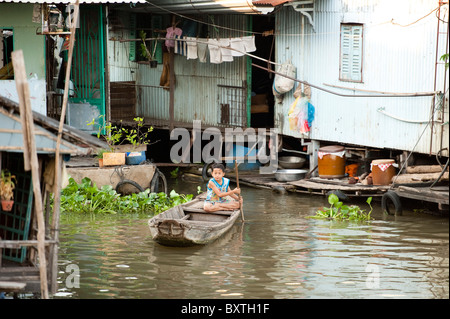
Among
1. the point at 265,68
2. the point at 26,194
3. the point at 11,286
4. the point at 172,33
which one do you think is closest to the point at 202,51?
the point at 172,33

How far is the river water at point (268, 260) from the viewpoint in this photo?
10.1 m

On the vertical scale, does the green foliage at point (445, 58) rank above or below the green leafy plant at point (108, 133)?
above

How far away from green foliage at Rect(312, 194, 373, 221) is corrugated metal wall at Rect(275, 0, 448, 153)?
161cm

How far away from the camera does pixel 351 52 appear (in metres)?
15.8

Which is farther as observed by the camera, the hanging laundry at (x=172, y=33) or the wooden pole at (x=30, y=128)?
the hanging laundry at (x=172, y=33)

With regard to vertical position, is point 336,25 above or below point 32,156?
above

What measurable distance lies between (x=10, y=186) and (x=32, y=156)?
797 millimetres

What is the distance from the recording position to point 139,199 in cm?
1509

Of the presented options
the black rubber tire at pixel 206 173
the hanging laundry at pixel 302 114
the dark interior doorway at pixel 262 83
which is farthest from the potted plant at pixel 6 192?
the dark interior doorway at pixel 262 83

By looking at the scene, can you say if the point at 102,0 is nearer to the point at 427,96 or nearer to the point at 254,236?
the point at 254,236

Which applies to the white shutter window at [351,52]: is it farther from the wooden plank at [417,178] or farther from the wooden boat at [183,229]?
the wooden boat at [183,229]

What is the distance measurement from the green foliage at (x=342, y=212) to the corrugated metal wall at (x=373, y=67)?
1.61 meters

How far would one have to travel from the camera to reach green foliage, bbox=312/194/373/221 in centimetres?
1402
